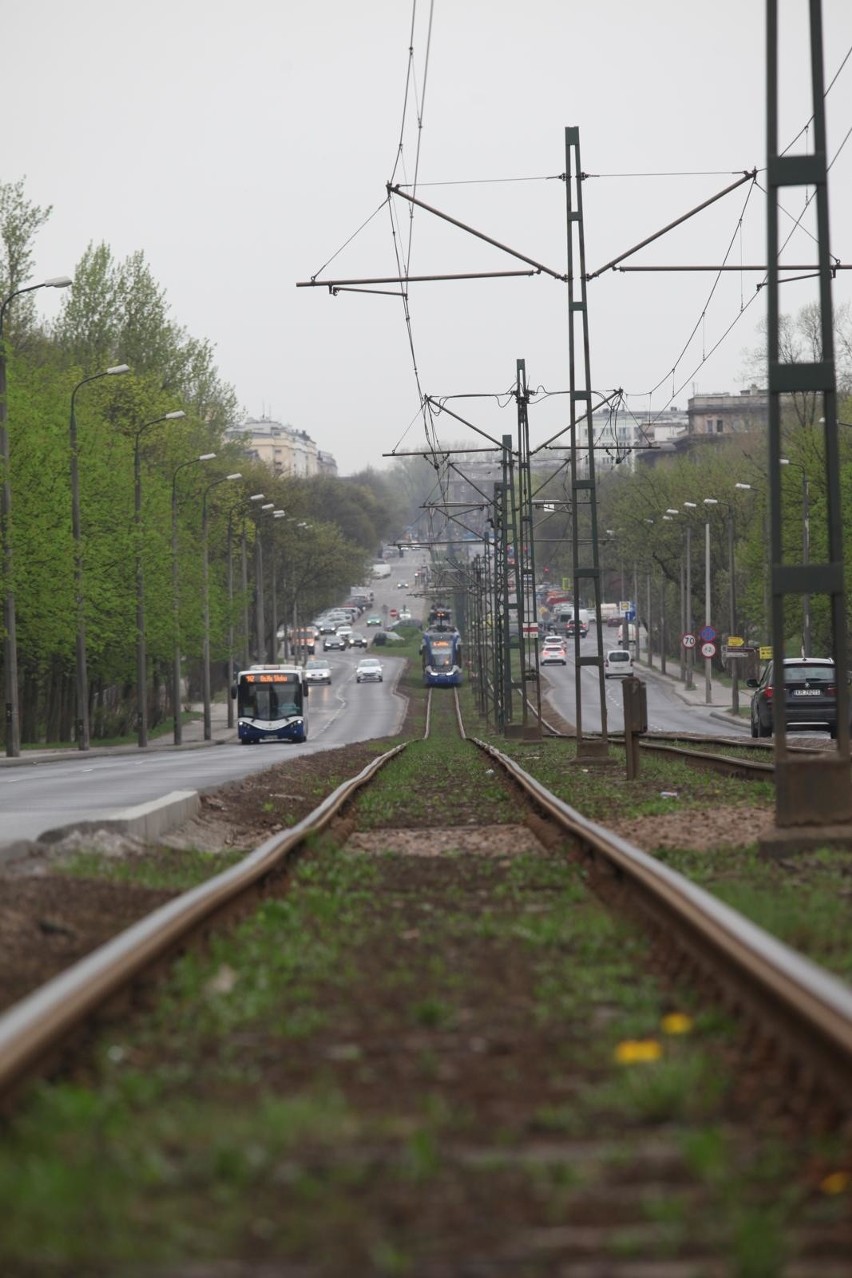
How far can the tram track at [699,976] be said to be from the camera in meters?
5.35

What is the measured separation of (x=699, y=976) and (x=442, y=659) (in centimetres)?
12566

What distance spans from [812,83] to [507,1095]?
1027 cm

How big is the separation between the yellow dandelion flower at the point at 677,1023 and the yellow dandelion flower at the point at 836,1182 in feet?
6.40

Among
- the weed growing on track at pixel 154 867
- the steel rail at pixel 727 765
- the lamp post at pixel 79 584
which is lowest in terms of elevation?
the steel rail at pixel 727 765

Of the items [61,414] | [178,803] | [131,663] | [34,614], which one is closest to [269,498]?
[131,663]

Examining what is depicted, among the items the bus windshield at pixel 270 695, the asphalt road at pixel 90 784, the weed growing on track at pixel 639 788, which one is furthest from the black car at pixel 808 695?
the bus windshield at pixel 270 695

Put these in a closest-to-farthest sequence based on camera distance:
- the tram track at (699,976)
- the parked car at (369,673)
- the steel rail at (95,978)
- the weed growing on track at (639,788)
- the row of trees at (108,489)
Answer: the tram track at (699,976), the steel rail at (95,978), the weed growing on track at (639,788), the row of trees at (108,489), the parked car at (369,673)

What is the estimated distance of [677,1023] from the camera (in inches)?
258

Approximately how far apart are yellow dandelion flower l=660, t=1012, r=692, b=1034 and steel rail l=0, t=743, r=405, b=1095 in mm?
1909

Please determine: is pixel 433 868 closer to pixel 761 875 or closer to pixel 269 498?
pixel 761 875

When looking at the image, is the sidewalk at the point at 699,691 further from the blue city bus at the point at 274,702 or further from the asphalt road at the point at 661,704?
the blue city bus at the point at 274,702

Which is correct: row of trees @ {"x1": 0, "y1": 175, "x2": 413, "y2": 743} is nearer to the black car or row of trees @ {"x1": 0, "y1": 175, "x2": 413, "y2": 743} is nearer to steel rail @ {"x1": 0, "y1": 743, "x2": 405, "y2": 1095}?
the black car

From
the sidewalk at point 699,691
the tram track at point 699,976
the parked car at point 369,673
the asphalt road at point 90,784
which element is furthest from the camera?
the parked car at point 369,673

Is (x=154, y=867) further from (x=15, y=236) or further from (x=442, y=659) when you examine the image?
(x=442, y=659)
